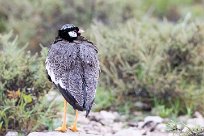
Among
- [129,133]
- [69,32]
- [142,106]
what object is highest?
[69,32]

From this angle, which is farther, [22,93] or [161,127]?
[161,127]

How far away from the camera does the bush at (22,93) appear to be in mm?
5965

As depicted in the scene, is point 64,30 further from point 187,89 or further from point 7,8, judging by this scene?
point 7,8

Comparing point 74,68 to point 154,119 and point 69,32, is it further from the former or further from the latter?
point 154,119

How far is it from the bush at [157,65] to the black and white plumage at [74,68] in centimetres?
194

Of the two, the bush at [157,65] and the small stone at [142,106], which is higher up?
the bush at [157,65]

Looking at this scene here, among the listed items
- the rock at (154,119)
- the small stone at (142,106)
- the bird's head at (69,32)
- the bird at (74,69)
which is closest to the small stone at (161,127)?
the rock at (154,119)

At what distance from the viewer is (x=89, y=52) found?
5.51m

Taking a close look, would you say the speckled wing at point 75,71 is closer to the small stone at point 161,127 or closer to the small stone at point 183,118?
the small stone at point 161,127

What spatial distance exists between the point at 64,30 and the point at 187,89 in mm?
2305

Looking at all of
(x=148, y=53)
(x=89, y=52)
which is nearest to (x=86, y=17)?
(x=148, y=53)

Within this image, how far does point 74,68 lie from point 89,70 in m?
0.12

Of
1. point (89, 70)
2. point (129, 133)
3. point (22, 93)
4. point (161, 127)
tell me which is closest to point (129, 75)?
point (161, 127)

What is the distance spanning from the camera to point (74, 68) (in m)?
5.37
